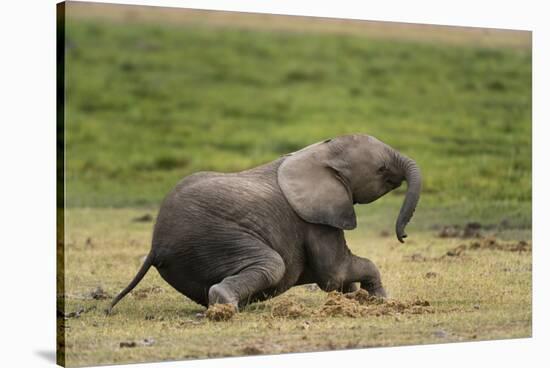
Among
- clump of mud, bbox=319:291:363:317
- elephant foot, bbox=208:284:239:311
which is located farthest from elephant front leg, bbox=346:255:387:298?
elephant foot, bbox=208:284:239:311

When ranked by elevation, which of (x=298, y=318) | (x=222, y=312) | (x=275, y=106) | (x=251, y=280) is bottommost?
(x=298, y=318)

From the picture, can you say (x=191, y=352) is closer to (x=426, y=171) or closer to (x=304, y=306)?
(x=304, y=306)

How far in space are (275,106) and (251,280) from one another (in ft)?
56.0

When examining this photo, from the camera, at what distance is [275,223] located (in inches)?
473

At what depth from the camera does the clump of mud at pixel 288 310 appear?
11.8m

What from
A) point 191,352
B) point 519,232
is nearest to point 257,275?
point 191,352

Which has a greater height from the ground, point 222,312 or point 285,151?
point 285,151

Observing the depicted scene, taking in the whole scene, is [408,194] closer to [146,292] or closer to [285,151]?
[146,292]

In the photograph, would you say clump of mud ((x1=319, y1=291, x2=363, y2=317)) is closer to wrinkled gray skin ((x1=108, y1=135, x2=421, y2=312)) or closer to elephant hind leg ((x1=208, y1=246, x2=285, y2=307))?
wrinkled gray skin ((x1=108, y1=135, x2=421, y2=312))

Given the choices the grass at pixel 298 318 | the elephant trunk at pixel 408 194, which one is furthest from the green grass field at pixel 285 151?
the elephant trunk at pixel 408 194

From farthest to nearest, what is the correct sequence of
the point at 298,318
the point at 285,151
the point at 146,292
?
the point at 285,151 → the point at 146,292 → the point at 298,318

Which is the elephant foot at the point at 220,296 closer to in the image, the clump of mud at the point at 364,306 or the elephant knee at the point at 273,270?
the elephant knee at the point at 273,270

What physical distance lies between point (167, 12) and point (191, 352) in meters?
20.1

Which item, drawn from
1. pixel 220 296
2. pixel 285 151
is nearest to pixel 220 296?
pixel 220 296
